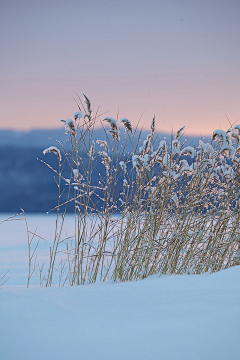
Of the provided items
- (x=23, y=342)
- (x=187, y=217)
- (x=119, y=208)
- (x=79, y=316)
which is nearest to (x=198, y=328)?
(x=79, y=316)

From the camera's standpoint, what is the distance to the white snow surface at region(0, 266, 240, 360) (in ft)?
2.95

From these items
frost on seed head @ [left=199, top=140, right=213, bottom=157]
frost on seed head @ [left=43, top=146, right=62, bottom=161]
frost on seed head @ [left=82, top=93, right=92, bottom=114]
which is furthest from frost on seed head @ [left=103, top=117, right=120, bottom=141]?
frost on seed head @ [left=199, top=140, right=213, bottom=157]

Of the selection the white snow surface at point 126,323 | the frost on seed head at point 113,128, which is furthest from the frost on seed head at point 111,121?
the white snow surface at point 126,323

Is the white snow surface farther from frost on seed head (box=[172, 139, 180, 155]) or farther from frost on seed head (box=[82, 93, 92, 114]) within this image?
frost on seed head (box=[82, 93, 92, 114])

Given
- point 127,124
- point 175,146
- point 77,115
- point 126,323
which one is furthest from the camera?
point 175,146

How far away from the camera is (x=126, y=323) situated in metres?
1.08

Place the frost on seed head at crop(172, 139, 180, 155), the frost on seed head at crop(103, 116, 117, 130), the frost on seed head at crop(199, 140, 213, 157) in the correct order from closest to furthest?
the frost on seed head at crop(103, 116, 117, 130) < the frost on seed head at crop(172, 139, 180, 155) < the frost on seed head at crop(199, 140, 213, 157)

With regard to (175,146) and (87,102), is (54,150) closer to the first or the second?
(87,102)

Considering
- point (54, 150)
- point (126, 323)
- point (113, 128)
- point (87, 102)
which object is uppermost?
point (87, 102)

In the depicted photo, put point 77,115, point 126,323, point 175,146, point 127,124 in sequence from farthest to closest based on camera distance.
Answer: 1. point 175,146
2. point 127,124
3. point 77,115
4. point 126,323

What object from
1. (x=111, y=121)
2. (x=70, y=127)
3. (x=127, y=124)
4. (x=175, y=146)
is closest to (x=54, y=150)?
(x=70, y=127)

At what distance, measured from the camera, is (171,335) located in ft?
3.22

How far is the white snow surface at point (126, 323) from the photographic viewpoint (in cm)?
90

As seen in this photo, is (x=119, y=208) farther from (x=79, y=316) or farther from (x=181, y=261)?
(x=79, y=316)
